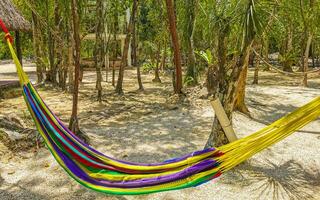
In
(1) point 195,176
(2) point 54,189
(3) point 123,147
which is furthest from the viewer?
(3) point 123,147

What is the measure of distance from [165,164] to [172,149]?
162 cm

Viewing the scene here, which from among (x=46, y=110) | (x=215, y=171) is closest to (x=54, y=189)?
(x=46, y=110)

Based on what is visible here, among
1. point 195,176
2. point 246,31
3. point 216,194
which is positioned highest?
point 246,31

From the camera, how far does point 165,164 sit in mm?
2172

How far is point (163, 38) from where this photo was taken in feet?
35.5

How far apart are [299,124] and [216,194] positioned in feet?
3.03

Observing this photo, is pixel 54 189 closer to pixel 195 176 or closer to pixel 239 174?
pixel 195 176

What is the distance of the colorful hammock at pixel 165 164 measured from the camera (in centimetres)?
209

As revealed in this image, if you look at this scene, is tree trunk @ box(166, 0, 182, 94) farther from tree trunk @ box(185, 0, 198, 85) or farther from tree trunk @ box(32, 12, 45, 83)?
tree trunk @ box(32, 12, 45, 83)

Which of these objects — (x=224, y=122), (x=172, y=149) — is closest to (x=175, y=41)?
(x=172, y=149)

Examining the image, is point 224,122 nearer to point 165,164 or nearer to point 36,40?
point 165,164

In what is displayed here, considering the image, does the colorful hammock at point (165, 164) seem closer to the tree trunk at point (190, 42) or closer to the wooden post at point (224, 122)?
the wooden post at point (224, 122)

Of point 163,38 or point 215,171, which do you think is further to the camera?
point 163,38

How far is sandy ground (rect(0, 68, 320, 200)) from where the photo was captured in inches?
108
